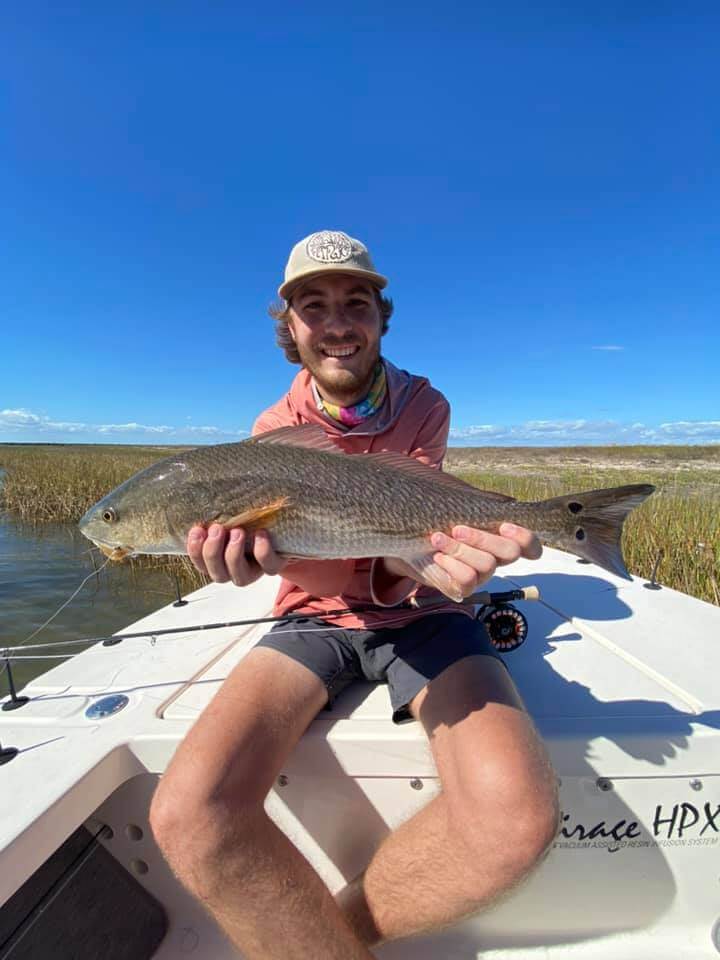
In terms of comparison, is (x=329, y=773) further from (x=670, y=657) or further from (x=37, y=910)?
(x=670, y=657)

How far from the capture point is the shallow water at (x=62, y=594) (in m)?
8.41

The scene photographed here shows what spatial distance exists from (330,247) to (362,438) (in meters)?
1.29

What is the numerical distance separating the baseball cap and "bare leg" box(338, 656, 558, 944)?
262cm

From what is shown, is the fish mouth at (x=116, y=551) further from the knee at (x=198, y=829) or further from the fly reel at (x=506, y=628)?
the fly reel at (x=506, y=628)

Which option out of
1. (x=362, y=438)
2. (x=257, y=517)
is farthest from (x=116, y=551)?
(x=362, y=438)

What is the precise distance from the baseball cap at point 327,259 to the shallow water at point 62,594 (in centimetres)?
600

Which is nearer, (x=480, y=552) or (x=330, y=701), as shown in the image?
(x=480, y=552)

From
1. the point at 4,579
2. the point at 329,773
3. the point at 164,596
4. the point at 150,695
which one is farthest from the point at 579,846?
the point at 4,579

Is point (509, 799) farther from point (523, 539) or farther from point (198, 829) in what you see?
point (198, 829)

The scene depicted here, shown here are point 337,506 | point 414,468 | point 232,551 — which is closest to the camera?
point 232,551

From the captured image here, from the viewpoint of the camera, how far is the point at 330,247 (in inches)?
128

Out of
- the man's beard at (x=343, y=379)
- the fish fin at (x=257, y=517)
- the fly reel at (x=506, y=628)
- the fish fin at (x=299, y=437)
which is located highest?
the man's beard at (x=343, y=379)

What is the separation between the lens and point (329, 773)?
97.2 inches

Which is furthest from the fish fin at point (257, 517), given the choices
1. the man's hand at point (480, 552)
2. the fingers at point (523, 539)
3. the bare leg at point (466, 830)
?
the bare leg at point (466, 830)
